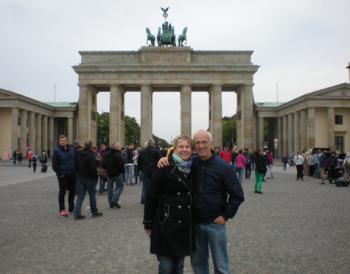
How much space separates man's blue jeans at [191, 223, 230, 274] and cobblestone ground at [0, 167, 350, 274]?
1.71 metres

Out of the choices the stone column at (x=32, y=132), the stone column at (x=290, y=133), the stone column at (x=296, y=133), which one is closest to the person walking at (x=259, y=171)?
the stone column at (x=296, y=133)

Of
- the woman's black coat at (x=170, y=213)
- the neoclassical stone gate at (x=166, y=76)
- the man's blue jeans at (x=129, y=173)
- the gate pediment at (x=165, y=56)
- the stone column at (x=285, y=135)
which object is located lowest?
the man's blue jeans at (x=129, y=173)

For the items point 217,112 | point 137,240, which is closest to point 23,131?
point 217,112

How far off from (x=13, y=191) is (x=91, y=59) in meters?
41.9

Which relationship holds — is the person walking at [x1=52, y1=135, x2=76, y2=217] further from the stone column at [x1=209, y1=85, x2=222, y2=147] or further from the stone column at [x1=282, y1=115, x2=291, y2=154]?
the stone column at [x1=282, y1=115, x2=291, y2=154]

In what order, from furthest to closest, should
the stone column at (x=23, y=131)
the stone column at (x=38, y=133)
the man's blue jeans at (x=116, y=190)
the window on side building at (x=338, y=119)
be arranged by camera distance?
the stone column at (x=38, y=133) → the stone column at (x=23, y=131) → the window on side building at (x=338, y=119) → the man's blue jeans at (x=116, y=190)

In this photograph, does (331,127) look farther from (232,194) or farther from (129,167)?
(232,194)

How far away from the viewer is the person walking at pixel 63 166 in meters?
11.4

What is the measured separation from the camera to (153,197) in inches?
172

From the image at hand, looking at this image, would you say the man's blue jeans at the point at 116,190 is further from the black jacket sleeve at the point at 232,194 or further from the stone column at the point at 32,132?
the stone column at the point at 32,132

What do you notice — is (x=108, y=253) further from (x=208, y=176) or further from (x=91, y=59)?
(x=91, y=59)

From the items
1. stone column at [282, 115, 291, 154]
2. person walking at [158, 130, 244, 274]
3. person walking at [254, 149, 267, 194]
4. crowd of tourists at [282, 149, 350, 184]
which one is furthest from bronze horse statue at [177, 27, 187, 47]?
person walking at [158, 130, 244, 274]

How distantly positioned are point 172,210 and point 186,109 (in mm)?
52966

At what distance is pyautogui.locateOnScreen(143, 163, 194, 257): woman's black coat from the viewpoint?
4.27 m
